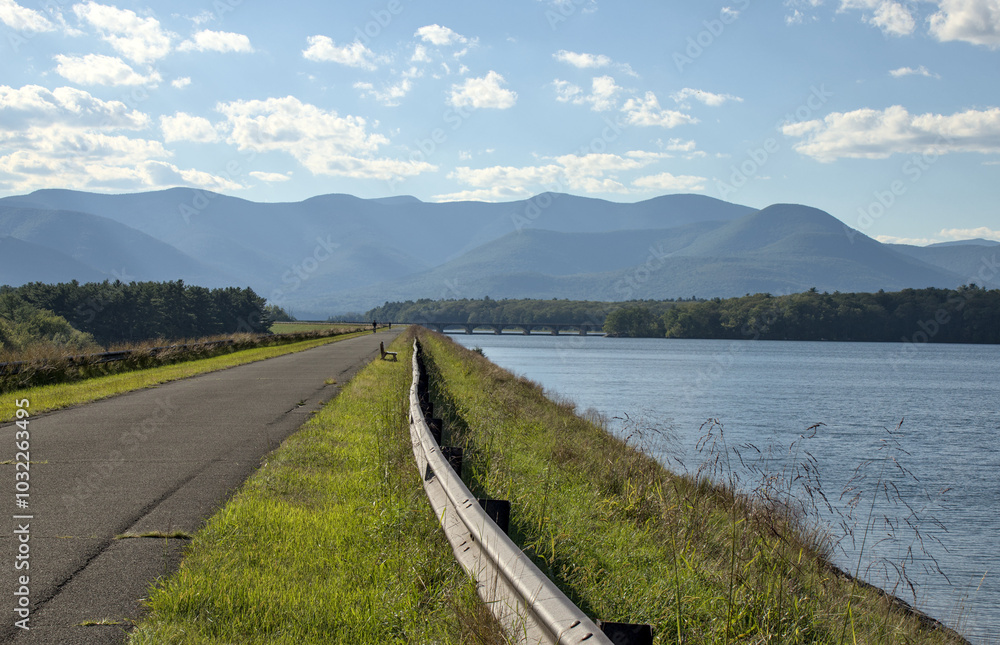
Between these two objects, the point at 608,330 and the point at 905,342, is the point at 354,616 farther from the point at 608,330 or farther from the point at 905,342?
the point at 608,330

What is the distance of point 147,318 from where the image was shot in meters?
103

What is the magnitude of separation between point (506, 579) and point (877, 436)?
24664 mm

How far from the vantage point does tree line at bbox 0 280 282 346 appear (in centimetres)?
9344

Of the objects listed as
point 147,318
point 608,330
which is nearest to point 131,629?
point 147,318

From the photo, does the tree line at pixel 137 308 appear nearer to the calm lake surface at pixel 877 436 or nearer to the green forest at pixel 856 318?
the calm lake surface at pixel 877 436

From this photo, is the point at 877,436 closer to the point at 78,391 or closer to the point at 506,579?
the point at 78,391

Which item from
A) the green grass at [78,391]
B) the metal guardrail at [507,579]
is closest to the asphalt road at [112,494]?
the green grass at [78,391]

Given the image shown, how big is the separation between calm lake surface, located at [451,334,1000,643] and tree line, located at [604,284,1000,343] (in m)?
79.7

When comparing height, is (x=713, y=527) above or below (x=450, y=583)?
below

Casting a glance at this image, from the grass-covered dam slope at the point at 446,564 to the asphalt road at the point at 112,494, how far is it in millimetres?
290

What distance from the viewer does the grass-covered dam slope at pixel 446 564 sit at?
389cm

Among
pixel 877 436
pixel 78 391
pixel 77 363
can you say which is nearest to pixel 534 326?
pixel 877 436

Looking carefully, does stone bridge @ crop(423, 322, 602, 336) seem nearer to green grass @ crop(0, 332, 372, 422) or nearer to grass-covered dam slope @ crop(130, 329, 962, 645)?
green grass @ crop(0, 332, 372, 422)

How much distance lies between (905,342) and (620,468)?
143 meters
